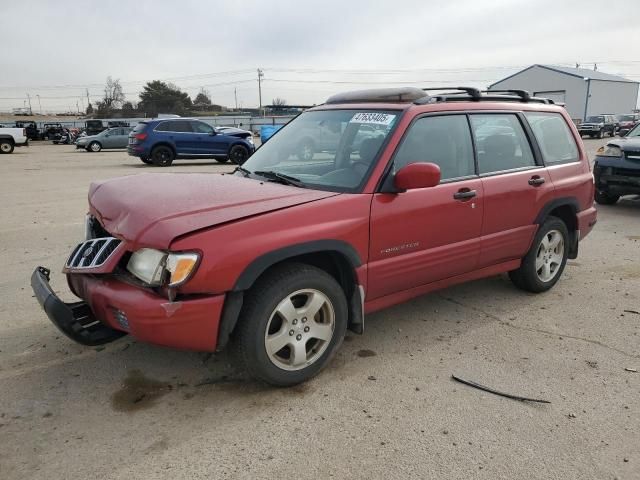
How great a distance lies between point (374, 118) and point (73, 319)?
2.33 metres

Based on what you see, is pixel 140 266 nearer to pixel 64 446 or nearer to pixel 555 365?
pixel 64 446

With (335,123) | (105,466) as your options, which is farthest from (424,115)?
(105,466)

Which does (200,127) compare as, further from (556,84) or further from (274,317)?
(556,84)

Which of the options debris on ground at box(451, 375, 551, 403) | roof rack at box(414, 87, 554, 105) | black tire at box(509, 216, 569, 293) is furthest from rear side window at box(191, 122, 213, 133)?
debris on ground at box(451, 375, 551, 403)

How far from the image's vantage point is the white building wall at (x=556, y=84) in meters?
59.9

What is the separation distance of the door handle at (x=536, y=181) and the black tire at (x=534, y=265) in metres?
0.41

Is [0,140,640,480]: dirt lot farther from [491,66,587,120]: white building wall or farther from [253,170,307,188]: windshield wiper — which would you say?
[491,66,587,120]: white building wall

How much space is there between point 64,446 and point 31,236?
5.06 m

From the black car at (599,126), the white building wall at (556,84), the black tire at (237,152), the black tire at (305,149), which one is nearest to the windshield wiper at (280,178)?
the black tire at (305,149)

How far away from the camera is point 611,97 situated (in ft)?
210

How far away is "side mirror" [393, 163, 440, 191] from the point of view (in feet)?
10.5

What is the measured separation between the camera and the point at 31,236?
679 centimetres

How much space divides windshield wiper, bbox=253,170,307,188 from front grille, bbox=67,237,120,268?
1166mm

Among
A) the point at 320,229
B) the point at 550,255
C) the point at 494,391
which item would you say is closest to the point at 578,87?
the point at 550,255
